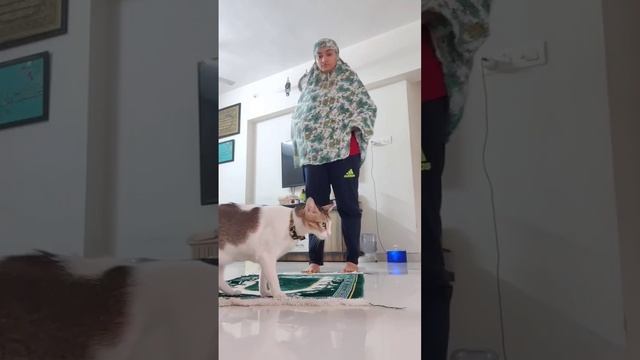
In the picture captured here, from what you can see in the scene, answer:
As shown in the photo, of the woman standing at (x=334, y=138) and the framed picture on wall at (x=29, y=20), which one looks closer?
the framed picture on wall at (x=29, y=20)

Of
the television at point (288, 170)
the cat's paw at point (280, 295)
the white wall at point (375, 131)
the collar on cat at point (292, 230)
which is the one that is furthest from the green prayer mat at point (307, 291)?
the television at point (288, 170)

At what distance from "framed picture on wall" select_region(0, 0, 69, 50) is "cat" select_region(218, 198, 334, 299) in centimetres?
112

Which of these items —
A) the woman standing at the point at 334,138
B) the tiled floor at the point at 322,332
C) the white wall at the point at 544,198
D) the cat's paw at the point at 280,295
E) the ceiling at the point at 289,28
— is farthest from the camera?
the ceiling at the point at 289,28

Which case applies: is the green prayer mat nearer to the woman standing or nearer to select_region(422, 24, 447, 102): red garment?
the woman standing

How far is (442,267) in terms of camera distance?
185 mm

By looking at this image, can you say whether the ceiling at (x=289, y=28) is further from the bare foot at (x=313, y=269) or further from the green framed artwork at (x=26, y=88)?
the green framed artwork at (x=26, y=88)

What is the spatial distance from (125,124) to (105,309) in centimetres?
11

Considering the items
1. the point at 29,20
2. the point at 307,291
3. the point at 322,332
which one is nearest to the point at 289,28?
the point at 307,291

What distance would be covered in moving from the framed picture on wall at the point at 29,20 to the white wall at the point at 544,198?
0.83 ft

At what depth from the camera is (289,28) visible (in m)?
2.52

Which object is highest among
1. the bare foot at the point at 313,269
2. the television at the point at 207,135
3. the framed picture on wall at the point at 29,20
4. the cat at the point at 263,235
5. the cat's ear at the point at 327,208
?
the framed picture on wall at the point at 29,20

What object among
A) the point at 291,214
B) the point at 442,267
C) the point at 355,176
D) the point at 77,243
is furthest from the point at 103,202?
A: the point at 355,176

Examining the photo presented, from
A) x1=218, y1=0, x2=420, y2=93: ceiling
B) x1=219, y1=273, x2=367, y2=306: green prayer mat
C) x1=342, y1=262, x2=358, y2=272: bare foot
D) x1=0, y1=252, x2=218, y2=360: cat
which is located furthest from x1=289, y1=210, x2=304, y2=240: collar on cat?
x1=0, y1=252, x2=218, y2=360: cat

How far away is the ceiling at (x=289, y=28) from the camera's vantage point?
2.31 meters
